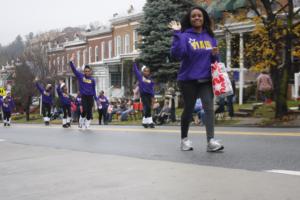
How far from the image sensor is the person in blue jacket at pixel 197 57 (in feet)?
26.1

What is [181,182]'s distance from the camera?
5.65 m

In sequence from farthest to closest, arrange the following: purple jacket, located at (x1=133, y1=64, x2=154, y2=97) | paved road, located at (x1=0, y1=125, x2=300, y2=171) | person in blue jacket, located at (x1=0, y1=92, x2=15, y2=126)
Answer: person in blue jacket, located at (x1=0, y1=92, x2=15, y2=126) → purple jacket, located at (x1=133, y1=64, x2=154, y2=97) → paved road, located at (x1=0, y1=125, x2=300, y2=171)

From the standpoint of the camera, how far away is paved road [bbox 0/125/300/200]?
518 cm

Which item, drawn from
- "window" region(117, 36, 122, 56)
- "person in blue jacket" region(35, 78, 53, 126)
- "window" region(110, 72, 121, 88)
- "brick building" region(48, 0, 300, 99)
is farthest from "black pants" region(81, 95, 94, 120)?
"window" region(117, 36, 122, 56)

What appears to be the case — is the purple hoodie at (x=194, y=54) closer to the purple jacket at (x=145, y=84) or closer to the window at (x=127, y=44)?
the purple jacket at (x=145, y=84)

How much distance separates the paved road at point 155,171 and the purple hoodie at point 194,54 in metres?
1.17

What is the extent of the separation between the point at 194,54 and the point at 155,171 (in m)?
2.21

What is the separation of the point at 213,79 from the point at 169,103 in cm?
1330

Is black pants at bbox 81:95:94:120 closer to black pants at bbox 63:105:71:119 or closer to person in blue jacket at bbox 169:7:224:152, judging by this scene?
black pants at bbox 63:105:71:119

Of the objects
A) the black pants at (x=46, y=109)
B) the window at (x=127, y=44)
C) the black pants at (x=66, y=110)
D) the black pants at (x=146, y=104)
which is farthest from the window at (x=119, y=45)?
the black pants at (x=146, y=104)

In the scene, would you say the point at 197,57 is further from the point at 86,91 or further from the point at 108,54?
the point at 108,54

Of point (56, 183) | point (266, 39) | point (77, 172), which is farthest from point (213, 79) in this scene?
point (266, 39)

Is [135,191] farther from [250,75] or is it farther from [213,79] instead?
[250,75]

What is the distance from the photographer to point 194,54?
7992 mm
